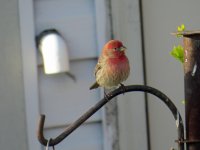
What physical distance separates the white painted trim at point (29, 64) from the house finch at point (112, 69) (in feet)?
1.63

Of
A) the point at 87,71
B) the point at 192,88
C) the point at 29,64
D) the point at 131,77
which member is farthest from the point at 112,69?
the point at 192,88

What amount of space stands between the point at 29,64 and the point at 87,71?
47 centimetres

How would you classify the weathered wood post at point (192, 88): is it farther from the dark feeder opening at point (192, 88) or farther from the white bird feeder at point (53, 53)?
the white bird feeder at point (53, 53)

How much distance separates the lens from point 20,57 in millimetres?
4836

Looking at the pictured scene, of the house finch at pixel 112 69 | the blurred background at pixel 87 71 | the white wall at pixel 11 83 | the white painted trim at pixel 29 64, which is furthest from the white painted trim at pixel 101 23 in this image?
the white wall at pixel 11 83

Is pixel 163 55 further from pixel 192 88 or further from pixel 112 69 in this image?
pixel 192 88

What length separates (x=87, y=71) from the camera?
501 cm

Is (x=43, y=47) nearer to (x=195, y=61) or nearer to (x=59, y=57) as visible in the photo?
(x=59, y=57)

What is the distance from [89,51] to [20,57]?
54 centimetres

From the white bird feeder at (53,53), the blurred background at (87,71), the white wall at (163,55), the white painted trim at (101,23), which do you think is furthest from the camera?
the white wall at (163,55)

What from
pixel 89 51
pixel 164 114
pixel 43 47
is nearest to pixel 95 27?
pixel 89 51

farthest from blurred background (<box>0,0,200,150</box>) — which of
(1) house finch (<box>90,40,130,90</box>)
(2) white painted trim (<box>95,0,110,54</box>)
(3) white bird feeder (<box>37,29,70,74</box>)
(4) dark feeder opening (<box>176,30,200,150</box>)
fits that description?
(4) dark feeder opening (<box>176,30,200,150</box>)

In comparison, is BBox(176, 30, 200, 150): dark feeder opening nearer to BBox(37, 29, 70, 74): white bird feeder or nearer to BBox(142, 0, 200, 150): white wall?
BBox(37, 29, 70, 74): white bird feeder

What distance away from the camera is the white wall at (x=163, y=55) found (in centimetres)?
522
